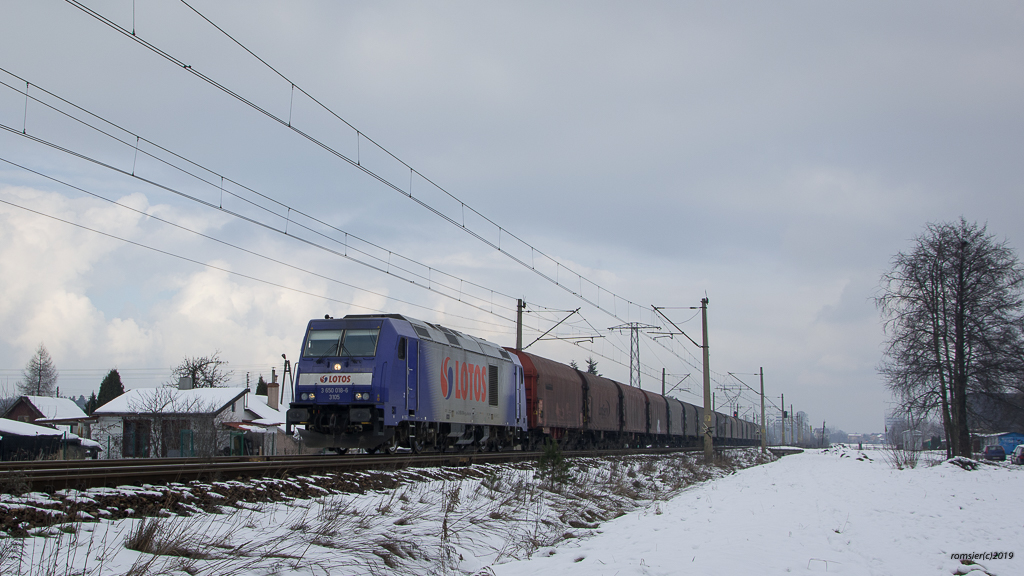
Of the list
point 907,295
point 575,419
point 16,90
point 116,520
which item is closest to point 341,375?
point 16,90

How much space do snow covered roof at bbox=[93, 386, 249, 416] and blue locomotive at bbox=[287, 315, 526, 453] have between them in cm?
3279

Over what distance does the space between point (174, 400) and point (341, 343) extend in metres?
38.9

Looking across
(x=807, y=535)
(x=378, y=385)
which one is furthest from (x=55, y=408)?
(x=807, y=535)

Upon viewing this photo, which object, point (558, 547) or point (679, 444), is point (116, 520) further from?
point (679, 444)

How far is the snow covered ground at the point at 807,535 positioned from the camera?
786 centimetres

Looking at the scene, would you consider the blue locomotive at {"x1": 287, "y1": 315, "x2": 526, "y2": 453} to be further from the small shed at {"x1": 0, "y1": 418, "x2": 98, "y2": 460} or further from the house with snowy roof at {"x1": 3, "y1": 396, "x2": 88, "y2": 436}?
the house with snowy roof at {"x1": 3, "y1": 396, "x2": 88, "y2": 436}

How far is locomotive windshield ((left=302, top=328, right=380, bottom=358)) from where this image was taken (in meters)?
17.0

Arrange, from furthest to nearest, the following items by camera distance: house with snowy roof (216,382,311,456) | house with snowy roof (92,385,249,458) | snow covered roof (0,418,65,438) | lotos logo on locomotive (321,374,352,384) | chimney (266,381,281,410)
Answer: chimney (266,381,281,410), house with snowy roof (216,382,311,456), house with snowy roof (92,385,249,458), snow covered roof (0,418,65,438), lotos logo on locomotive (321,374,352,384)

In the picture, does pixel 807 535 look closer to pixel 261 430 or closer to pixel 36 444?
pixel 36 444

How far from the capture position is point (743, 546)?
29.2 ft

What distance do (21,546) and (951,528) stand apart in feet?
37.9

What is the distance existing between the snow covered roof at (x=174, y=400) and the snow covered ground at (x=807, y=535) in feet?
135

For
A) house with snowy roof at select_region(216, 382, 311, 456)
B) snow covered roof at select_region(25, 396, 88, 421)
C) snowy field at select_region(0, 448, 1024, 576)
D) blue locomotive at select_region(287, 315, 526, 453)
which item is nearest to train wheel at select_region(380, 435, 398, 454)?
blue locomotive at select_region(287, 315, 526, 453)

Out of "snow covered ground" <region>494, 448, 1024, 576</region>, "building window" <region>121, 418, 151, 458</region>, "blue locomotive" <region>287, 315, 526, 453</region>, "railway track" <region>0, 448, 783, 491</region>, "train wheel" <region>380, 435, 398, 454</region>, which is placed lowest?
"building window" <region>121, 418, 151, 458</region>
